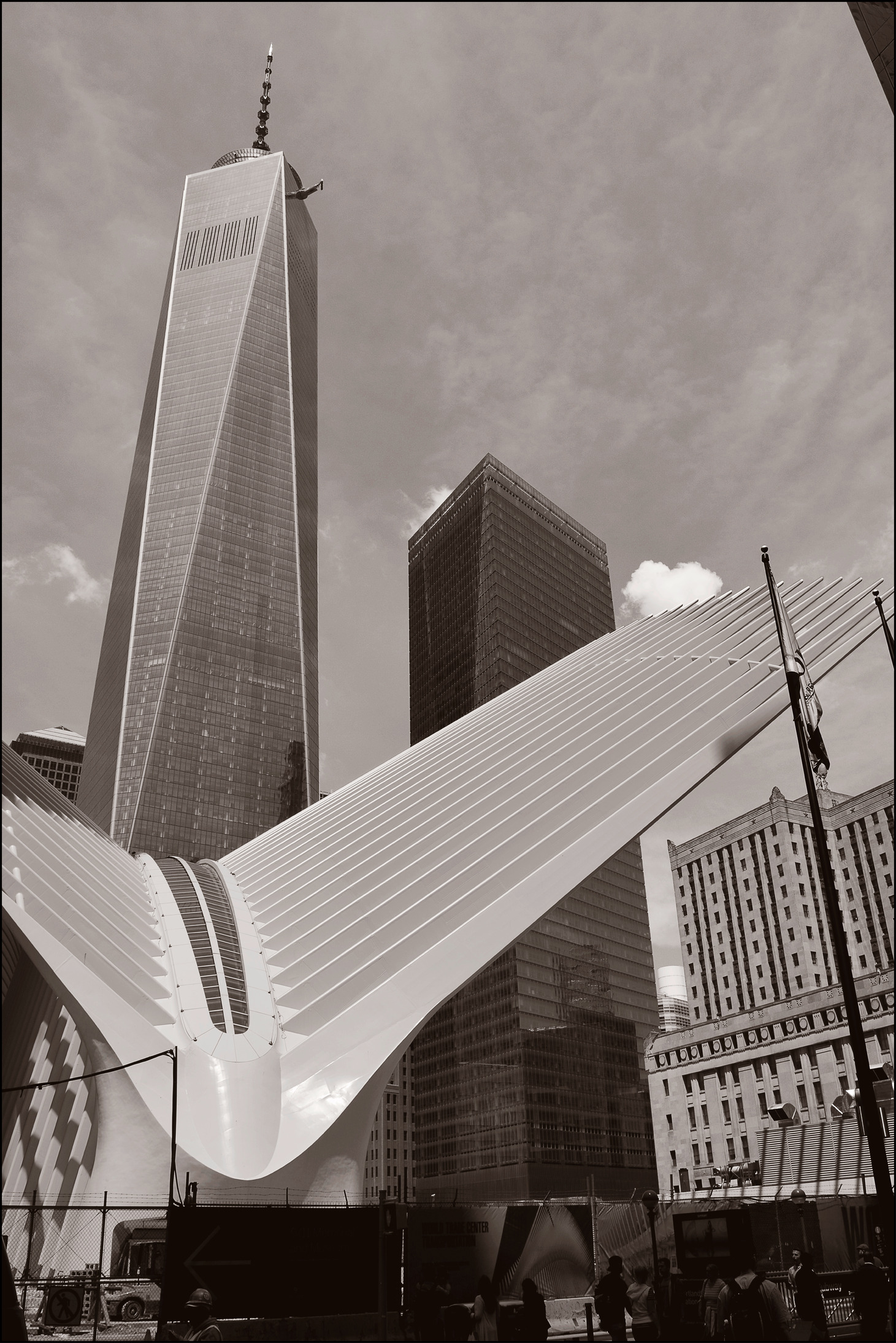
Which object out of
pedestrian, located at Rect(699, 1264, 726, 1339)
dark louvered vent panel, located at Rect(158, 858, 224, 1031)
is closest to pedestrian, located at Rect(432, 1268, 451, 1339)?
pedestrian, located at Rect(699, 1264, 726, 1339)

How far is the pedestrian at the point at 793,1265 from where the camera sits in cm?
1758

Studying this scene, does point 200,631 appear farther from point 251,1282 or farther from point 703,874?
point 251,1282

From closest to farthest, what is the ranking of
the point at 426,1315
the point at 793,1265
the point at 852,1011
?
the point at 852,1011
the point at 426,1315
the point at 793,1265

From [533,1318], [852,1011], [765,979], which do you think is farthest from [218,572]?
[533,1318]

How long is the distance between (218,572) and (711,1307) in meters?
138

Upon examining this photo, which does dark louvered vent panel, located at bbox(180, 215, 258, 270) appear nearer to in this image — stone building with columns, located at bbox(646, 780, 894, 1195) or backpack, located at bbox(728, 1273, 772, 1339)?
stone building with columns, located at bbox(646, 780, 894, 1195)

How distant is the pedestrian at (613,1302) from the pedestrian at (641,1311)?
0.36 feet

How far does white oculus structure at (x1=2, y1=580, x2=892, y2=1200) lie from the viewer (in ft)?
73.6

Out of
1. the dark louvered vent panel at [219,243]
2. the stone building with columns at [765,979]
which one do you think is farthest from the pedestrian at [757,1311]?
the dark louvered vent panel at [219,243]

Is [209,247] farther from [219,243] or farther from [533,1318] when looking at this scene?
[533,1318]

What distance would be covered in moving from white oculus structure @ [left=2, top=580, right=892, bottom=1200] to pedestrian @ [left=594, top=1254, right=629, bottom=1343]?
32.3 feet

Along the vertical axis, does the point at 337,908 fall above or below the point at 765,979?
below

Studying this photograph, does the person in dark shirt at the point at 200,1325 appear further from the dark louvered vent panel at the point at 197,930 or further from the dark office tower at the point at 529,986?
the dark office tower at the point at 529,986

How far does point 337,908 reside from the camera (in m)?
28.1
